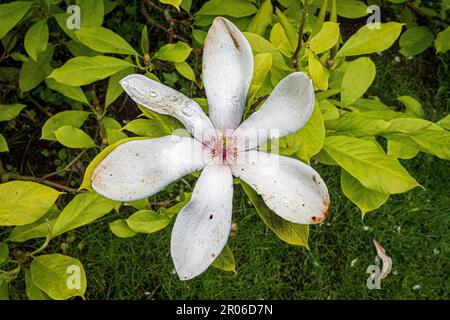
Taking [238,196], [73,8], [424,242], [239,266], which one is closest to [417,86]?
[424,242]

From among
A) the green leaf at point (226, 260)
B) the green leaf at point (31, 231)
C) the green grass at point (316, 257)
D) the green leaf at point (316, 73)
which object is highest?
the green leaf at point (316, 73)

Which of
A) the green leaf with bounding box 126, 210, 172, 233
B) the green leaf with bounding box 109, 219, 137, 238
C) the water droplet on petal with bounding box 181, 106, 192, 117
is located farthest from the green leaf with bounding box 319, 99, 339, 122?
the green leaf with bounding box 109, 219, 137, 238

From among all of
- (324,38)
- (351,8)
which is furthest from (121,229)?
(351,8)

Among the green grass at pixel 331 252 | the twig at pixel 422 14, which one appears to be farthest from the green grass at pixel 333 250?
the twig at pixel 422 14

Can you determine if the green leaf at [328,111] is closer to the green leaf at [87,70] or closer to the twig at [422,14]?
the green leaf at [87,70]

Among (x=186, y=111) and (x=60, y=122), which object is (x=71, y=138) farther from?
(x=186, y=111)

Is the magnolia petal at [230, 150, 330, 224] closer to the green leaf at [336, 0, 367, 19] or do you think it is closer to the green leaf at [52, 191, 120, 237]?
the green leaf at [52, 191, 120, 237]

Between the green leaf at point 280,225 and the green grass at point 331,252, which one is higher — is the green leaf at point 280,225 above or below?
above
